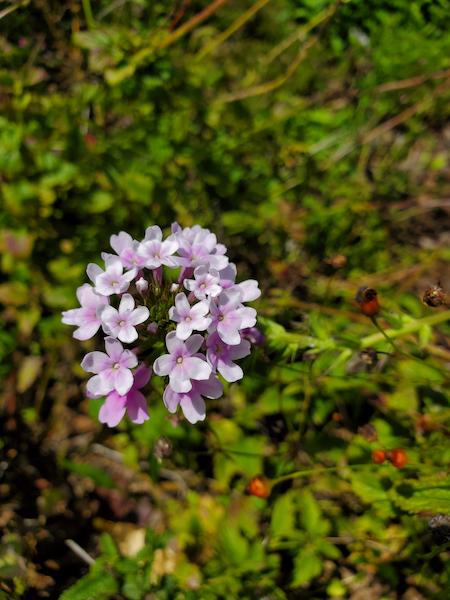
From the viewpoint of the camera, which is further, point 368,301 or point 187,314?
point 368,301

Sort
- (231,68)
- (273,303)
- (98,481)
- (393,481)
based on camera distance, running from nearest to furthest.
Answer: (393,481), (98,481), (273,303), (231,68)

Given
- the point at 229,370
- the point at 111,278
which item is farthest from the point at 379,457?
the point at 111,278

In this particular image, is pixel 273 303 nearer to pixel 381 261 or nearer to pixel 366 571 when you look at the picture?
pixel 381 261

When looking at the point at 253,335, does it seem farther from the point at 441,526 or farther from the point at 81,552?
the point at 81,552

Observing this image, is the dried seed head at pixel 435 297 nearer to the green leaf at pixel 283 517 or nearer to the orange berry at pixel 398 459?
the orange berry at pixel 398 459

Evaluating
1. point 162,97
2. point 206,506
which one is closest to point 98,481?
point 206,506

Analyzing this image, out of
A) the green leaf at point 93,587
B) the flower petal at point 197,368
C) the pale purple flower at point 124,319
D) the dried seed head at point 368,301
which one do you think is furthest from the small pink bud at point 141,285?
the green leaf at point 93,587
